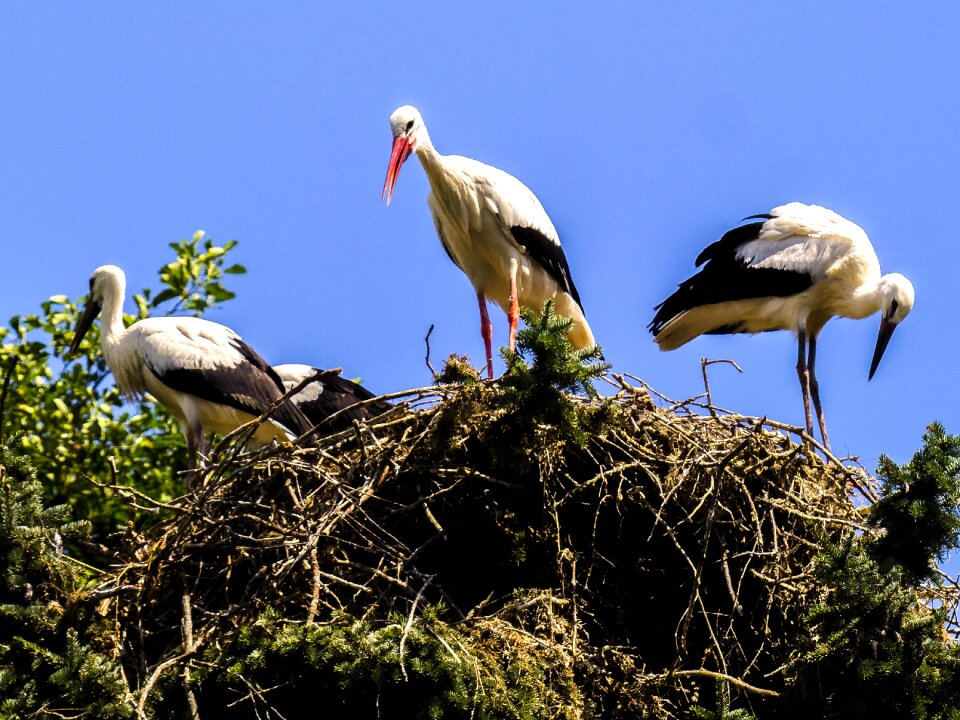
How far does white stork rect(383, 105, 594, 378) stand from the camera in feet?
28.8

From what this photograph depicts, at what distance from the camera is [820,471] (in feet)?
20.9

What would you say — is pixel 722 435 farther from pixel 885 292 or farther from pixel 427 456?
pixel 885 292

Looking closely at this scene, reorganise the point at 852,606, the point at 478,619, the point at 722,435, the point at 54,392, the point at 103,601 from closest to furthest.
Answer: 1. the point at 852,606
2. the point at 478,619
3. the point at 103,601
4. the point at 722,435
5. the point at 54,392

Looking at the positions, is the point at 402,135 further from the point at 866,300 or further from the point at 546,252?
the point at 866,300

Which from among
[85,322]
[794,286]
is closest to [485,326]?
[794,286]

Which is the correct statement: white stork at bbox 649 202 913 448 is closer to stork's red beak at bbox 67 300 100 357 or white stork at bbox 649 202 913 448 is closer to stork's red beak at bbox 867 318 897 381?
stork's red beak at bbox 867 318 897 381

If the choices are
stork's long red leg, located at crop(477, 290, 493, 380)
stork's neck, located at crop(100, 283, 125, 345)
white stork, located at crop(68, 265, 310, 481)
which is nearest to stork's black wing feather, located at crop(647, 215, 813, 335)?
stork's long red leg, located at crop(477, 290, 493, 380)

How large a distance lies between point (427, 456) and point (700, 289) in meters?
4.25

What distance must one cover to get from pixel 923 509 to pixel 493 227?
430 centimetres

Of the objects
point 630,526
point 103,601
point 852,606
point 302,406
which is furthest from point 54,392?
point 852,606

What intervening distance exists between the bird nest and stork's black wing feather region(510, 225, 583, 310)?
2760 mm

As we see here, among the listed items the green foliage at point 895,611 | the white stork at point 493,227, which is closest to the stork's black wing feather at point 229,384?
the white stork at point 493,227

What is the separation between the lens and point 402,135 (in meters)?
8.58

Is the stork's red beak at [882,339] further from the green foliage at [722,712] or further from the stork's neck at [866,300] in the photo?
the green foliage at [722,712]
